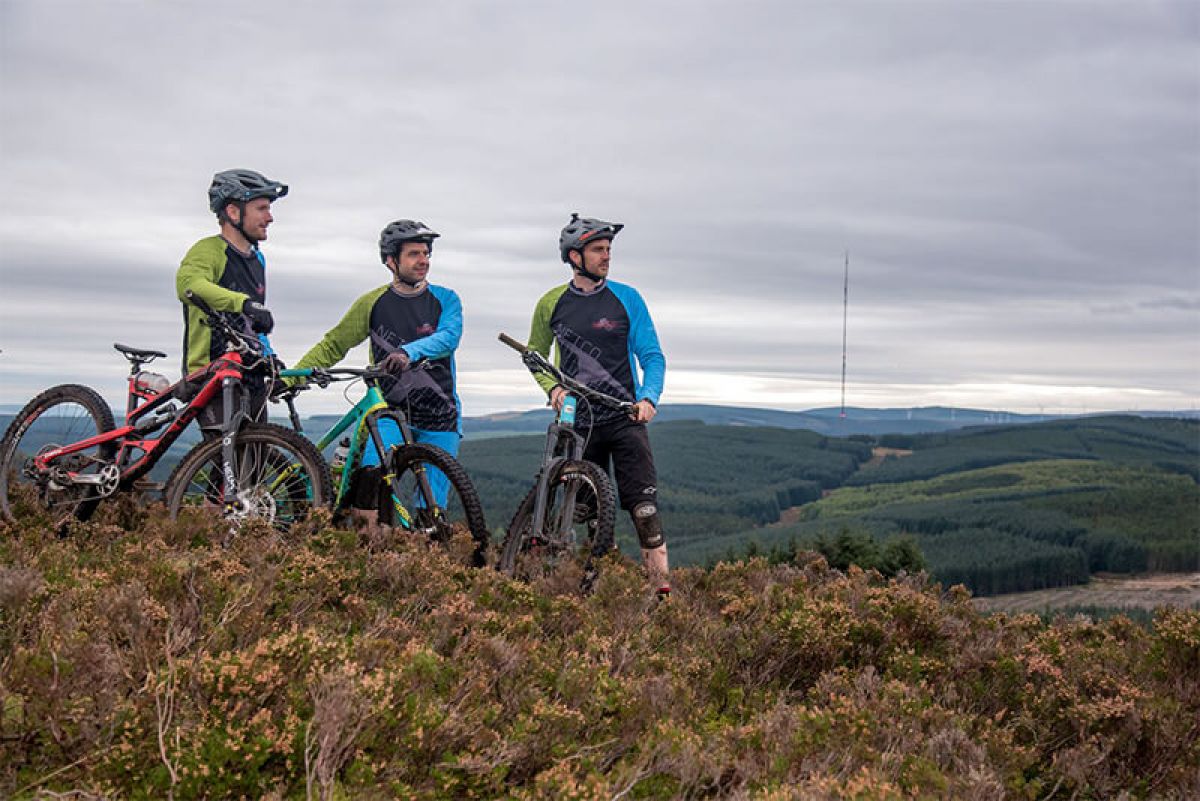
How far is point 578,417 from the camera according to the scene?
8.97 meters

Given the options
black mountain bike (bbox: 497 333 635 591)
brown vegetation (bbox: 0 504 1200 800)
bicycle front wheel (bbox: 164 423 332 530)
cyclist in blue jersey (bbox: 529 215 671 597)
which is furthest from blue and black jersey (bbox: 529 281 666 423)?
bicycle front wheel (bbox: 164 423 332 530)

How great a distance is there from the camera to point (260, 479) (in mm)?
7996

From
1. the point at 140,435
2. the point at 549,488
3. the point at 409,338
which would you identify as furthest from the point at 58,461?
the point at 549,488

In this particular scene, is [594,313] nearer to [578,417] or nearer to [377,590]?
[578,417]

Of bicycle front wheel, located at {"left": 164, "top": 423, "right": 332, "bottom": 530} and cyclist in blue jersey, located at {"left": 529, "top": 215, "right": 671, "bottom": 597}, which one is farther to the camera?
cyclist in blue jersey, located at {"left": 529, "top": 215, "right": 671, "bottom": 597}

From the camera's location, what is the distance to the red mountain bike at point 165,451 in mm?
7883

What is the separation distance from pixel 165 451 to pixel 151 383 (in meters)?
0.66

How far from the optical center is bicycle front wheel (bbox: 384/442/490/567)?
7895 millimetres

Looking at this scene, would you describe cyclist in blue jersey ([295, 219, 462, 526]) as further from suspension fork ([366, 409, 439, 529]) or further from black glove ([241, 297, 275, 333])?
black glove ([241, 297, 275, 333])

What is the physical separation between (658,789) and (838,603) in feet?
9.96

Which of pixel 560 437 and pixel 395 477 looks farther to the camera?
pixel 560 437

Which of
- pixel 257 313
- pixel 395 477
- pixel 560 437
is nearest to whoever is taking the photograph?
pixel 257 313

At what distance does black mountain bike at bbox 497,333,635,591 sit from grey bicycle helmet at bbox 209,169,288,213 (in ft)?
9.64

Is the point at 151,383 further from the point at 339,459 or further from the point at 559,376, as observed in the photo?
the point at 559,376
